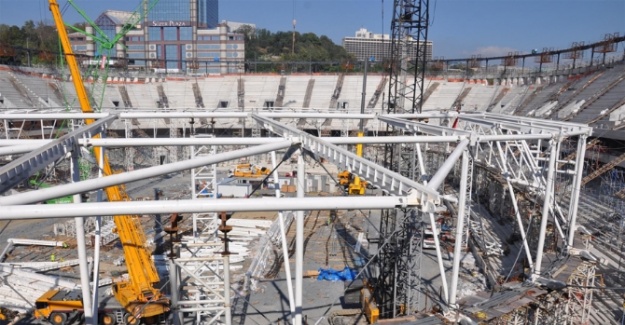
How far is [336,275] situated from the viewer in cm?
1587

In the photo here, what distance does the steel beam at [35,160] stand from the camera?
6125 millimetres

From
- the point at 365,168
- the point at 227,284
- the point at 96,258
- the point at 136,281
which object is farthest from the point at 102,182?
the point at 136,281

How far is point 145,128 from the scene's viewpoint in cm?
4103

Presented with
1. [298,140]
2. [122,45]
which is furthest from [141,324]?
[122,45]

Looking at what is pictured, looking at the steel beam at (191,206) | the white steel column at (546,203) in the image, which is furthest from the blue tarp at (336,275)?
the steel beam at (191,206)

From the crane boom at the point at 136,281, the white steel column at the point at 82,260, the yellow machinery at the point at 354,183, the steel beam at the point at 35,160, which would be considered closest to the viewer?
the steel beam at the point at 35,160

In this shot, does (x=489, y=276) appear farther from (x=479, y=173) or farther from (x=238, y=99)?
A: (x=238, y=99)

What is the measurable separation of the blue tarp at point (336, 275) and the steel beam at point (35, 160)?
934 centimetres

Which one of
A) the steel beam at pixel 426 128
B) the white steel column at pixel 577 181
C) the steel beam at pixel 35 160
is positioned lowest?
the white steel column at pixel 577 181

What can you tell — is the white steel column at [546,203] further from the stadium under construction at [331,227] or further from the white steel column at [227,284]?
the white steel column at [227,284]

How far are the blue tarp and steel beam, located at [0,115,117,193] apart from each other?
9.34m

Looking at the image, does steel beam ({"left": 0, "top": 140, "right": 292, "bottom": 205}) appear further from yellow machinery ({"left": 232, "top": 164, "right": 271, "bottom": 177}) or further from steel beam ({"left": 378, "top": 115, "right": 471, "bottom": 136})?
yellow machinery ({"left": 232, "top": 164, "right": 271, "bottom": 177})

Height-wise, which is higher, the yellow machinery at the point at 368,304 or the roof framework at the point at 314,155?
the roof framework at the point at 314,155

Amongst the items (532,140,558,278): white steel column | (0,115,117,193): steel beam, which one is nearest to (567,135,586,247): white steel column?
(532,140,558,278): white steel column
